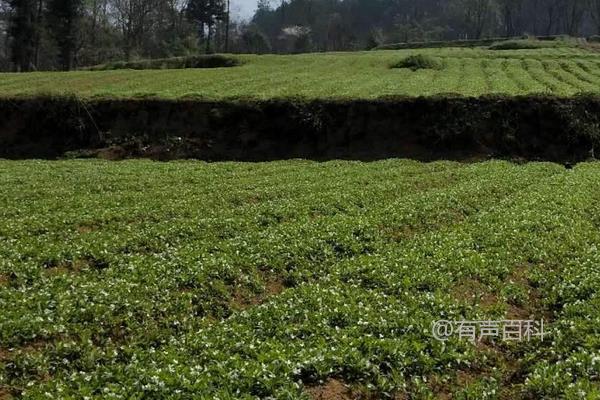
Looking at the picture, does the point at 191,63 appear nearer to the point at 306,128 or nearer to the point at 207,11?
the point at 306,128

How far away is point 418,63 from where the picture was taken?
68.4 m

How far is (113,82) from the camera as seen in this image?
57281mm

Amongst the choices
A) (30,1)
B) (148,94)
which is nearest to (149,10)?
(30,1)

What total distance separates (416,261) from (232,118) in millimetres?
31872

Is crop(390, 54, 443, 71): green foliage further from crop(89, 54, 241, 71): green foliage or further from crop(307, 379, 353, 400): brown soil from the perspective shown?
crop(307, 379, 353, 400): brown soil

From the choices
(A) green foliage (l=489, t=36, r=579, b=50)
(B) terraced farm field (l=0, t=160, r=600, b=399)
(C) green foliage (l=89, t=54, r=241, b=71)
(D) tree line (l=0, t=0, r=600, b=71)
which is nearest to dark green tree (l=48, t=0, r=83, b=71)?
(D) tree line (l=0, t=0, r=600, b=71)

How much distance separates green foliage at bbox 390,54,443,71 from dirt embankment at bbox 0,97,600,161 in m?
22.9

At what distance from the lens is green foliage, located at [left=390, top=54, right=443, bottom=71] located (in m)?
67.2

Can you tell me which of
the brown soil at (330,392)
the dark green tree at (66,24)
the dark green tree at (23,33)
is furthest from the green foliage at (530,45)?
the brown soil at (330,392)

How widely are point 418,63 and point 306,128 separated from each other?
28.7 metres

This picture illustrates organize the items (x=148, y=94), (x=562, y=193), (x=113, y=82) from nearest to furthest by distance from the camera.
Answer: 1. (x=562, y=193)
2. (x=148, y=94)
3. (x=113, y=82)

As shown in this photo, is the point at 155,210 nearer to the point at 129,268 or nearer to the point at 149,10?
the point at 129,268

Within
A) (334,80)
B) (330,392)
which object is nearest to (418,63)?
(334,80)

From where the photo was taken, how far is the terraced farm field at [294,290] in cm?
1062
